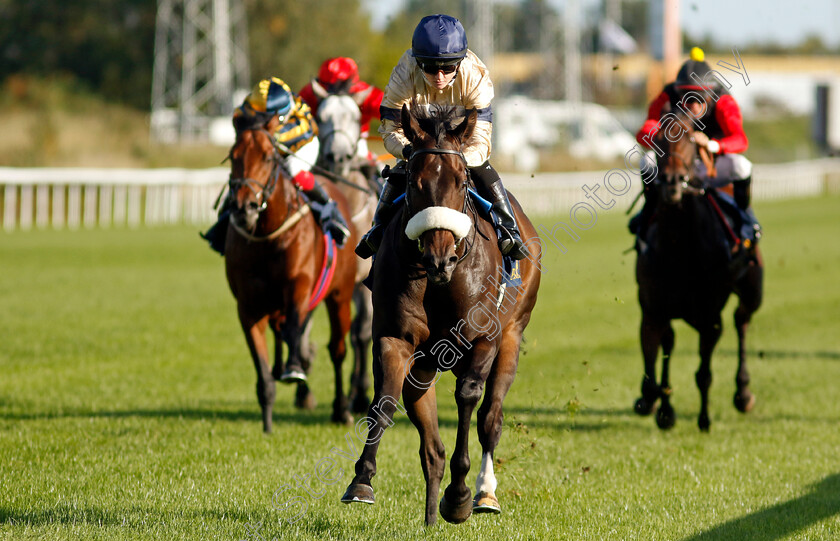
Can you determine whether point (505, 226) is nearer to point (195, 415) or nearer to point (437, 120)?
point (437, 120)

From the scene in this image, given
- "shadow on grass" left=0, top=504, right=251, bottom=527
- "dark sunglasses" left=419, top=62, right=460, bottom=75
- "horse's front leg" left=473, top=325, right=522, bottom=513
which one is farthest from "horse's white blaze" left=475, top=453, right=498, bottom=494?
"dark sunglasses" left=419, top=62, right=460, bottom=75

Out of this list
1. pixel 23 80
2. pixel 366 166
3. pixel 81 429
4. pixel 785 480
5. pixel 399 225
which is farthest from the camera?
pixel 23 80

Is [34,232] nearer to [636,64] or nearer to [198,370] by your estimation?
[198,370]

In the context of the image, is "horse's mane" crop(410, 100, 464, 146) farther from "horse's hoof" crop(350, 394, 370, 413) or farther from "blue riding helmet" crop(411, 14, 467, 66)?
"horse's hoof" crop(350, 394, 370, 413)

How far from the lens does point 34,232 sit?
22250 millimetres

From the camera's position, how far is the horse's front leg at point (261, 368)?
7.20 metres

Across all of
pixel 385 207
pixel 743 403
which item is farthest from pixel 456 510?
pixel 743 403

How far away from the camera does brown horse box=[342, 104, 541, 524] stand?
4367mm

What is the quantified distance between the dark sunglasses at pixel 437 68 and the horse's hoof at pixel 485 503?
2.05 metres

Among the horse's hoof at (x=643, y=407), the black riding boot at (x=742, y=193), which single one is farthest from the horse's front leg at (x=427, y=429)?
the black riding boot at (x=742, y=193)

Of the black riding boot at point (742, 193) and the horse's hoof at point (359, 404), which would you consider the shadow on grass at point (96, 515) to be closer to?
the horse's hoof at point (359, 404)

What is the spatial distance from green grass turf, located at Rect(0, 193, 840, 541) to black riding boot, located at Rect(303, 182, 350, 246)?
1.49 meters

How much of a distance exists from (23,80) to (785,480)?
4142 cm

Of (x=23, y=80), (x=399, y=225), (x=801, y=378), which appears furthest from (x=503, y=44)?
(x=399, y=225)
